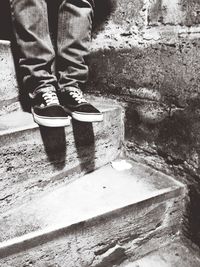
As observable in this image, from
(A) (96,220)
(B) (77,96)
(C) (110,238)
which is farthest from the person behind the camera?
(B) (77,96)

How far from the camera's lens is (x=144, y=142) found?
1.80 m

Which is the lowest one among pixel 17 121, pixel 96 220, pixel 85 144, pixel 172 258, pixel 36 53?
pixel 172 258

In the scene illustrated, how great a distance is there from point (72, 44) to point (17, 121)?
0.54 m

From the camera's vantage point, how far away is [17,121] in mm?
1542

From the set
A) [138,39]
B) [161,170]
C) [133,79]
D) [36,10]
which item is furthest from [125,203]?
[36,10]

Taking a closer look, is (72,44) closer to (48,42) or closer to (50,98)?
(48,42)

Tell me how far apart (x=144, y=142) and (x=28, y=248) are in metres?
0.94

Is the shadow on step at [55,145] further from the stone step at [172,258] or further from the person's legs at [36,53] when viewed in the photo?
the stone step at [172,258]

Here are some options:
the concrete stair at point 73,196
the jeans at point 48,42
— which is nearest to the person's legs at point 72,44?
the jeans at point 48,42

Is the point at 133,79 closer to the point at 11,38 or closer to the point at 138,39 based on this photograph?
the point at 138,39

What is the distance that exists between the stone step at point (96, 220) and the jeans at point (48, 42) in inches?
23.7

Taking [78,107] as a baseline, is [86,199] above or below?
below

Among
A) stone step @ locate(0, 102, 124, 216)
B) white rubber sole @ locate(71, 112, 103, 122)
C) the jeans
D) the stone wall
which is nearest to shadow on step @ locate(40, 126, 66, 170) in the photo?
stone step @ locate(0, 102, 124, 216)

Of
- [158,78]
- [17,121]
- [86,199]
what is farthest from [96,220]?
[158,78]
